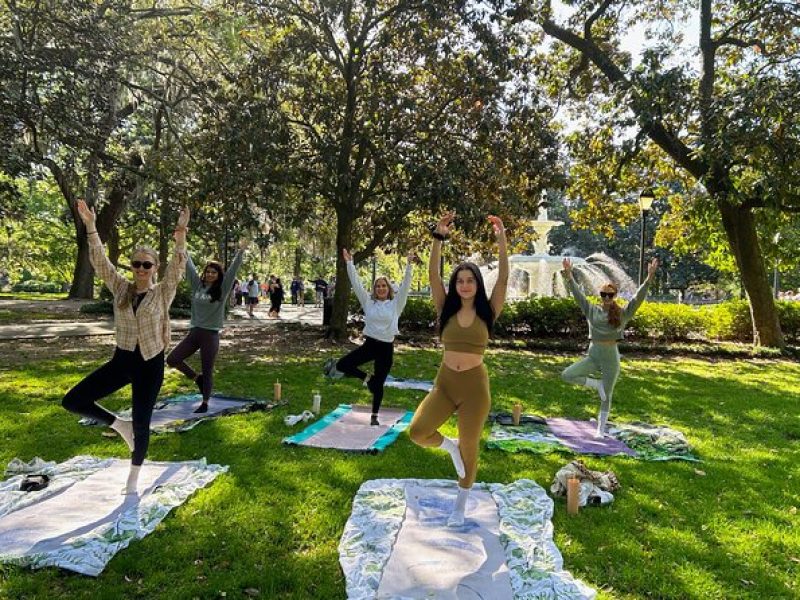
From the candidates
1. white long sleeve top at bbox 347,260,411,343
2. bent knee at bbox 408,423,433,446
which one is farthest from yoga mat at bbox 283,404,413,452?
bent knee at bbox 408,423,433,446

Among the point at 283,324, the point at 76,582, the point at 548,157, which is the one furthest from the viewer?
the point at 283,324

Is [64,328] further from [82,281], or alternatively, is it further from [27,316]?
[82,281]

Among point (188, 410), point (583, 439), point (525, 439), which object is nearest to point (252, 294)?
point (188, 410)

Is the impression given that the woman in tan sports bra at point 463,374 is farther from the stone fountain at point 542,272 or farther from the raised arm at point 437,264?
the stone fountain at point 542,272

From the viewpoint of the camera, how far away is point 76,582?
10.3 ft

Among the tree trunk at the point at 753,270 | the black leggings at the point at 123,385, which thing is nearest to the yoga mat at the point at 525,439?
the black leggings at the point at 123,385

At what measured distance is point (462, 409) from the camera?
152 inches

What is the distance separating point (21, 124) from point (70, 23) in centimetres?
212

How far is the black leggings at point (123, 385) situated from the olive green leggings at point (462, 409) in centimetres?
193

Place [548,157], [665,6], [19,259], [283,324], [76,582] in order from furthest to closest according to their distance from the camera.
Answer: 1. [19,259]
2. [283,324]
3. [665,6]
4. [548,157]
5. [76,582]

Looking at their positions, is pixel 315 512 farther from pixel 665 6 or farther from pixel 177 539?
pixel 665 6

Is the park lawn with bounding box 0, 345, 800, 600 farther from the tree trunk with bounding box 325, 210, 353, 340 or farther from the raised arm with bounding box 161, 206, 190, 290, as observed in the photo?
the tree trunk with bounding box 325, 210, 353, 340

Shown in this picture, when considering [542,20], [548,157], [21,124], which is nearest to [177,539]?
[21,124]

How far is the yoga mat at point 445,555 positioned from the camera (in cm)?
315
